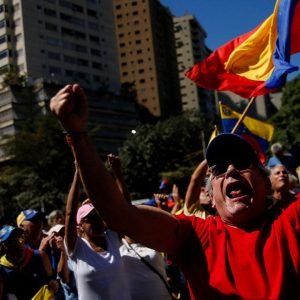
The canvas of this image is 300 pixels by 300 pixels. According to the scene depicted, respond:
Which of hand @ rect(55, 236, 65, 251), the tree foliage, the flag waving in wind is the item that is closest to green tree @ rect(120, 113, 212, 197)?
the tree foliage

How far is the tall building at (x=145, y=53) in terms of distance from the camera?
10125 centimetres

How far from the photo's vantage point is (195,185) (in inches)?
204

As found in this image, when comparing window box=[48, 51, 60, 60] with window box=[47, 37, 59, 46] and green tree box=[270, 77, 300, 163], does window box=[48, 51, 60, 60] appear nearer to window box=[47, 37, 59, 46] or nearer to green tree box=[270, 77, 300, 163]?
window box=[47, 37, 59, 46]

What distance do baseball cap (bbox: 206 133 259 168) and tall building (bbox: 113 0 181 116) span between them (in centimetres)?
9631

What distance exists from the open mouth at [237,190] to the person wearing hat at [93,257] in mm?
1774

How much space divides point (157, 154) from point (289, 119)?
34.9 feet

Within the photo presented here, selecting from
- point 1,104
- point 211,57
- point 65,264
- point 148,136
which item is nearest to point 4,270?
point 65,264

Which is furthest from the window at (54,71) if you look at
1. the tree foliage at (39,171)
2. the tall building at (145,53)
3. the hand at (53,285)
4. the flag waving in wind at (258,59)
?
the hand at (53,285)

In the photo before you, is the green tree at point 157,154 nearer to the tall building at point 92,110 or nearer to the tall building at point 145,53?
the tall building at point 92,110

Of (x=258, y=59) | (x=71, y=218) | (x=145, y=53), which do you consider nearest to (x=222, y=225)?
(x=71, y=218)

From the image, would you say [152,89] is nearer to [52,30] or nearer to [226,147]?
[52,30]

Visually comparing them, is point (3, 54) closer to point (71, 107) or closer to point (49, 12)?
point (49, 12)

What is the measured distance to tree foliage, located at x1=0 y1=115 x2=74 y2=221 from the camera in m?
41.0

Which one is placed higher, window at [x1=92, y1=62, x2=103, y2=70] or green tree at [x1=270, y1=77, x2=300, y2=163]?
window at [x1=92, y1=62, x2=103, y2=70]
